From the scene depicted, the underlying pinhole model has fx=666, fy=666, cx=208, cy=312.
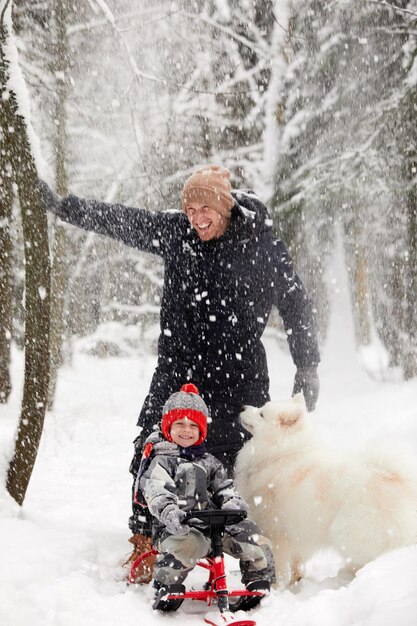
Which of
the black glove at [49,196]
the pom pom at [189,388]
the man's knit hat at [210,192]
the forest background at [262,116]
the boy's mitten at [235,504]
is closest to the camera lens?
the boy's mitten at [235,504]

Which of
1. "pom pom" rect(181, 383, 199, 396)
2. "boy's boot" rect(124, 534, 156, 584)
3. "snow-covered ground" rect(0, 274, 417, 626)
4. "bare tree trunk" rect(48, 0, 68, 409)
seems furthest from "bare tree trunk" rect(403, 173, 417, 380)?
"boy's boot" rect(124, 534, 156, 584)

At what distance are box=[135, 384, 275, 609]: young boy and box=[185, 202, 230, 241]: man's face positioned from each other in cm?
93

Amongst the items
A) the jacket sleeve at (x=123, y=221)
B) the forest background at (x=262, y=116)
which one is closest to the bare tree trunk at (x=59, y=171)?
the forest background at (x=262, y=116)

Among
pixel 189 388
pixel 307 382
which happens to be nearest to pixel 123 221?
pixel 189 388

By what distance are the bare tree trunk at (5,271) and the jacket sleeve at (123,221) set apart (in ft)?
2.76

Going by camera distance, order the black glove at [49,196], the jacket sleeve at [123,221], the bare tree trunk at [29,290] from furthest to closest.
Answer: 1. the bare tree trunk at [29,290]
2. the black glove at [49,196]
3. the jacket sleeve at [123,221]

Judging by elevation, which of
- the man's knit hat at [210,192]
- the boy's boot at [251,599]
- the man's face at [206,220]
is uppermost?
the man's knit hat at [210,192]

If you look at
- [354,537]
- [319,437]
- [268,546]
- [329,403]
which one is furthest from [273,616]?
[329,403]

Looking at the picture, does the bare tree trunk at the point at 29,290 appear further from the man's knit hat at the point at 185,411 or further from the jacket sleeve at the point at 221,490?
the jacket sleeve at the point at 221,490

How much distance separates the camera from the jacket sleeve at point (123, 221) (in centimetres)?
414

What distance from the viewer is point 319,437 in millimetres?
4133

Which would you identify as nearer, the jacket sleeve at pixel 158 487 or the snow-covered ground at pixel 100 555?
the snow-covered ground at pixel 100 555

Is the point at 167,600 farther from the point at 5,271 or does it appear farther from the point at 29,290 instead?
the point at 5,271

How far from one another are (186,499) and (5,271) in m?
3.25
